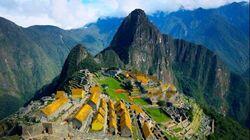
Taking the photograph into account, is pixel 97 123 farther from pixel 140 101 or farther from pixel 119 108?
pixel 140 101

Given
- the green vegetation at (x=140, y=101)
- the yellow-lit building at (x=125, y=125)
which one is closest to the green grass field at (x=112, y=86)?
the green vegetation at (x=140, y=101)

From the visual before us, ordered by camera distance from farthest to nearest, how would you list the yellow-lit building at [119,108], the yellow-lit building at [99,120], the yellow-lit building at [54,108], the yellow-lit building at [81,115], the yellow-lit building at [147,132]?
the yellow-lit building at [119,108] < the yellow-lit building at [147,132] < the yellow-lit building at [54,108] < the yellow-lit building at [99,120] < the yellow-lit building at [81,115]

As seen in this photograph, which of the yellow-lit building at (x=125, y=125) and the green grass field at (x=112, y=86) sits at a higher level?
the green grass field at (x=112, y=86)

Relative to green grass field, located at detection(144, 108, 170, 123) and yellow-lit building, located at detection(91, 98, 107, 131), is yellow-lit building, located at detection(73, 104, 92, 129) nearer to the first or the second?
yellow-lit building, located at detection(91, 98, 107, 131)

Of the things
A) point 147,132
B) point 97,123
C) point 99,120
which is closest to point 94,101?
point 147,132

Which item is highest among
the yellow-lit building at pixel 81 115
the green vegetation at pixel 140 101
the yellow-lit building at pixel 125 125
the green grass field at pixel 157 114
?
the yellow-lit building at pixel 81 115

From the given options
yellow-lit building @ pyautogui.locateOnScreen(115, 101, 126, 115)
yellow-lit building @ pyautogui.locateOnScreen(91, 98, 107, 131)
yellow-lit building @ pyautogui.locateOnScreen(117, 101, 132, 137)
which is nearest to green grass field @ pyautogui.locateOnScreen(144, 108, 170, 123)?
yellow-lit building @ pyautogui.locateOnScreen(115, 101, 126, 115)

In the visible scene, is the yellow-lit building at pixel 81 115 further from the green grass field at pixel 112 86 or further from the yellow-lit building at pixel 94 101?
the green grass field at pixel 112 86

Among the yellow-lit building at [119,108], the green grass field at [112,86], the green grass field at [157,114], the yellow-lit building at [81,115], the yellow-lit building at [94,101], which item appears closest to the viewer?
the yellow-lit building at [81,115]
